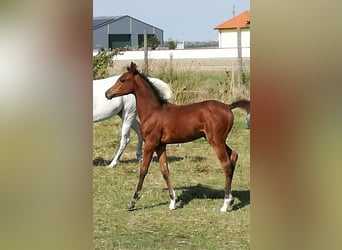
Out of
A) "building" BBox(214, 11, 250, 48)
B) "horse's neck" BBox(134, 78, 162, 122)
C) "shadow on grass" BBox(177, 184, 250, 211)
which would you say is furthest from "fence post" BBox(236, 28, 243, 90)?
"shadow on grass" BBox(177, 184, 250, 211)

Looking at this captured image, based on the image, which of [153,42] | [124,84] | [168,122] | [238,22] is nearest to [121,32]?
[153,42]

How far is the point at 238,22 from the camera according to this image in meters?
1.97

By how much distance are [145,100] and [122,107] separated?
19 cm

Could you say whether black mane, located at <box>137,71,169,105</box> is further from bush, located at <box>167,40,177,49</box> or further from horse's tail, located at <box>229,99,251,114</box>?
horse's tail, located at <box>229,99,251,114</box>

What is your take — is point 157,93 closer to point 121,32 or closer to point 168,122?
point 168,122

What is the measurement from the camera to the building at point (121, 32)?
2.07 m

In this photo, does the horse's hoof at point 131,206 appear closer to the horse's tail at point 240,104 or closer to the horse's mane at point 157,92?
the horse's mane at point 157,92

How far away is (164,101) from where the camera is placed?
2570 mm
